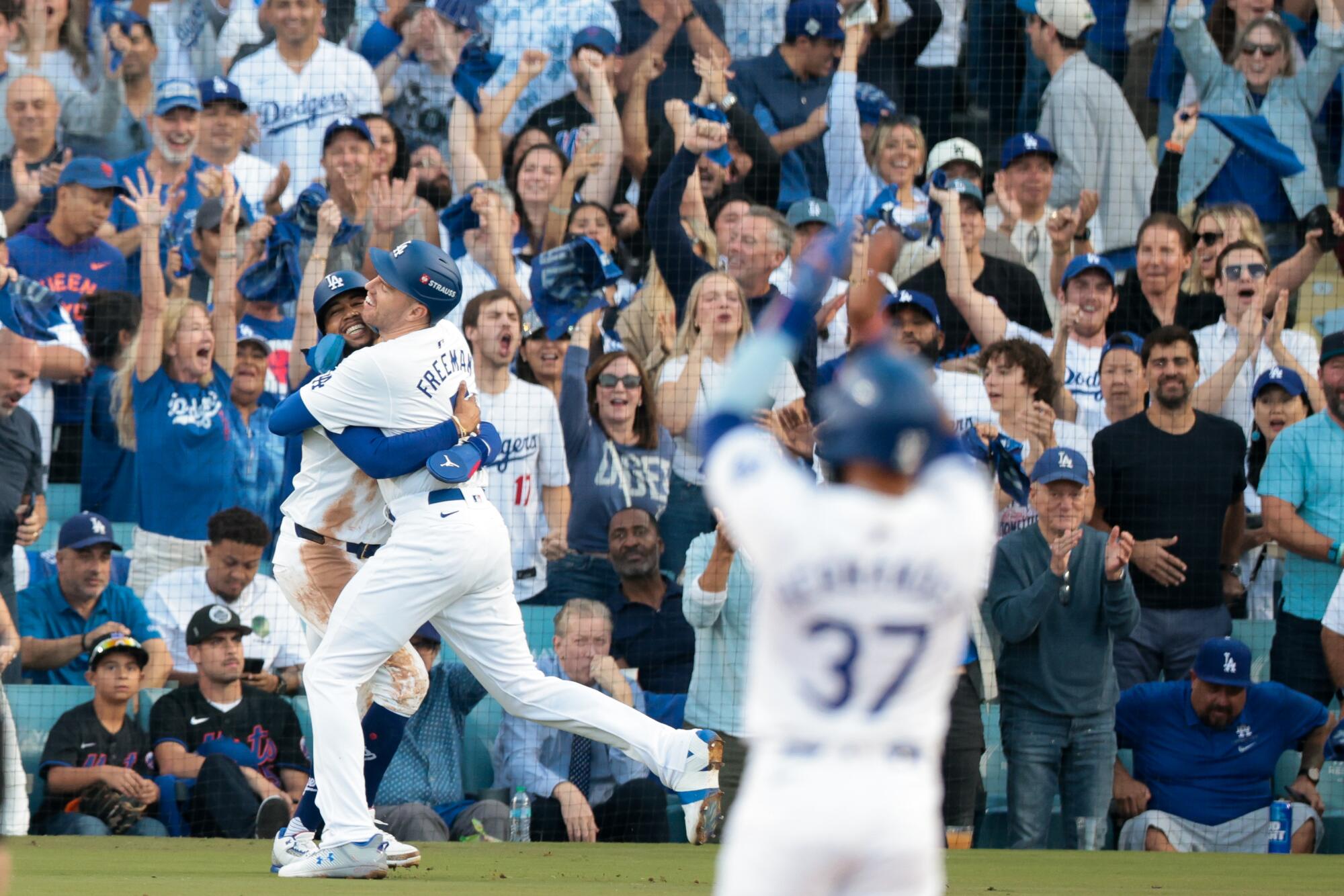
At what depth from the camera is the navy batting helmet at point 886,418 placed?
9.27 feet

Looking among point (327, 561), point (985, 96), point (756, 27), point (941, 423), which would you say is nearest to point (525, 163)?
point (756, 27)

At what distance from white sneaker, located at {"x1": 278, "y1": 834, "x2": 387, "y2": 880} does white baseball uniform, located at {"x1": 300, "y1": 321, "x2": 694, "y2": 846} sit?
0.03 meters

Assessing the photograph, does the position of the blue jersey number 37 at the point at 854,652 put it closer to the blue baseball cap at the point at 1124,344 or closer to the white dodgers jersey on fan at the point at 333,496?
the white dodgers jersey on fan at the point at 333,496

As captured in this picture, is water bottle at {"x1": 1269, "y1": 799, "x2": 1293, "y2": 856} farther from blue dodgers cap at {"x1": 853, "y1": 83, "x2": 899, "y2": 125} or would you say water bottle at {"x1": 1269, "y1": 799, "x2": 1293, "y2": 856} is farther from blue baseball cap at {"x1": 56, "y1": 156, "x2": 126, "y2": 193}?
blue baseball cap at {"x1": 56, "y1": 156, "x2": 126, "y2": 193}

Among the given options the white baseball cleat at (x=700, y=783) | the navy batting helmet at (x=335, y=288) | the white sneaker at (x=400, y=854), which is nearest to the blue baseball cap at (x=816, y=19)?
the navy batting helmet at (x=335, y=288)

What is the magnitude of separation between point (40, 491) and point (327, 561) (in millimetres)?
3864

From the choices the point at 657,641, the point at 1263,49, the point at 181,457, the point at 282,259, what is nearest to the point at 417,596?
the point at 657,641

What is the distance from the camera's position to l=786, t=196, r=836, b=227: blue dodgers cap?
1002 cm

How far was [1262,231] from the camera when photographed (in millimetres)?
10031

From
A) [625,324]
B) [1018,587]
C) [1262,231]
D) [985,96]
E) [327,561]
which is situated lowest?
[1018,587]

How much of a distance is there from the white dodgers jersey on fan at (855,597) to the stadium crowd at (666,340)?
415 centimetres

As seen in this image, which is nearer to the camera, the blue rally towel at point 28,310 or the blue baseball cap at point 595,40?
the blue rally towel at point 28,310

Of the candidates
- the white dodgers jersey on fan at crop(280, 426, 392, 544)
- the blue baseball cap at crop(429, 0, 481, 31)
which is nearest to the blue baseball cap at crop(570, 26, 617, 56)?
the blue baseball cap at crop(429, 0, 481, 31)

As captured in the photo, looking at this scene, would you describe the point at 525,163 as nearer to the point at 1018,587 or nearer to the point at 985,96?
the point at 985,96
